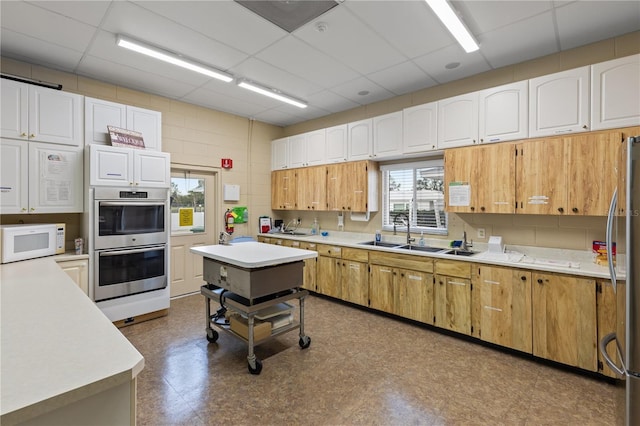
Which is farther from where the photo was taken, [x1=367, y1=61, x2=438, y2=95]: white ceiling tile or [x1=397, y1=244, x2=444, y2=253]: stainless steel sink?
[x1=397, y1=244, x2=444, y2=253]: stainless steel sink

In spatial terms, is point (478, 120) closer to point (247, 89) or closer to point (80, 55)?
point (247, 89)

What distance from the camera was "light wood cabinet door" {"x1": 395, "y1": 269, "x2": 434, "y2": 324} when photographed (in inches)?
137

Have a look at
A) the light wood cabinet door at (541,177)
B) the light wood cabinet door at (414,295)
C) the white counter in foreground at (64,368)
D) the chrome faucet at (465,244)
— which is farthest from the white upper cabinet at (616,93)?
the white counter in foreground at (64,368)

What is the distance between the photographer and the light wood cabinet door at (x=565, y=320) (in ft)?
8.30

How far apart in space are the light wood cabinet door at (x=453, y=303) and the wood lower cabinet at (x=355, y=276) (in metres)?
0.98

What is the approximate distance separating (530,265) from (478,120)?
1642 mm

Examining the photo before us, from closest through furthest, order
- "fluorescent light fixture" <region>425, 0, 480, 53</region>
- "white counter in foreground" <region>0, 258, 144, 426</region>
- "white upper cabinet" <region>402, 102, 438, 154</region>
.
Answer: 1. "white counter in foreground" <region>0, 258, 144, 426</region>
2. "fluorescent light fixture" <region>425, 0, 480, 53</region>
3. "white upper cabinet" <region>402, 102, 438, 154</region>

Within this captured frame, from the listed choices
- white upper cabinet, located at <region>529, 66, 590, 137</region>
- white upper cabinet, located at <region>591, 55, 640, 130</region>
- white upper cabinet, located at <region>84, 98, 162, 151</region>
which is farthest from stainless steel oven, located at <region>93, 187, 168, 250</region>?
white upper cabinet, located at <region>591, 55, 640, 130</region>

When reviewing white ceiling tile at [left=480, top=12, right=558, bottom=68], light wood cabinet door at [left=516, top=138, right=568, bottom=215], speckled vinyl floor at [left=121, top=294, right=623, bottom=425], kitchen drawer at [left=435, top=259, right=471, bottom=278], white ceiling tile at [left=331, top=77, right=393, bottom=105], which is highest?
white ceiling tile at [left=331, top=77, right=393, bottom=105]

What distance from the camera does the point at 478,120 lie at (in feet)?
11.0

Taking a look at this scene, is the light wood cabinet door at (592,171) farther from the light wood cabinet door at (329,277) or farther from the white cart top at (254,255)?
the light wood cabinet door at (329,277)

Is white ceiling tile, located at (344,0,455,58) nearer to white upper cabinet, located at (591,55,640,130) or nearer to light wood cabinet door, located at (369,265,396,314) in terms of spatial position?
white upper cabinet, located at (591,55,640,130)

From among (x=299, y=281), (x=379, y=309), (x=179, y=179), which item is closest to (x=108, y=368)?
(x=299, y=281)

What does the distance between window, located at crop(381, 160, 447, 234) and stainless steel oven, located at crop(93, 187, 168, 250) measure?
3197mm
